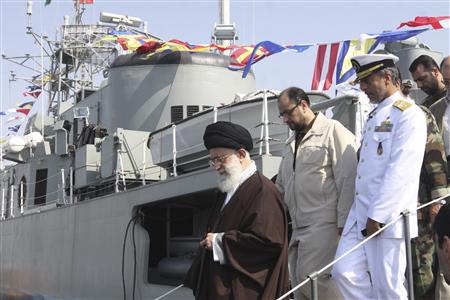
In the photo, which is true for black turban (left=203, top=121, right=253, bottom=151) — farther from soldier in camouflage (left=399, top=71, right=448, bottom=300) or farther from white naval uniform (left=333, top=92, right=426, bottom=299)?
soldier in camouflage (left=399, top=71, right=448, bottom=300)

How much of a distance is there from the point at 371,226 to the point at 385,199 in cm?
14

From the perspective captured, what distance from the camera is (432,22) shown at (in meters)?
6.26

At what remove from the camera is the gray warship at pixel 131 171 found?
6.73 metres

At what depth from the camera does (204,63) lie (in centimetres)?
1049

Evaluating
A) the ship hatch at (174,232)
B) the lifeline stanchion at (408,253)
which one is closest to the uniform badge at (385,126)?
the lifeline stanchion at (408,253)

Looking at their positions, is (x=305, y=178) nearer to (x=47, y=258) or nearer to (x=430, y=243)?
(x=430, y=243)

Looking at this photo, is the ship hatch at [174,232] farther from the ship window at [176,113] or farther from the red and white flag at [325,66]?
the ship window at [176,113]

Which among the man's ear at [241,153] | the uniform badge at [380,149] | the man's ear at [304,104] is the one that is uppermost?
the man's ear at [304,104]

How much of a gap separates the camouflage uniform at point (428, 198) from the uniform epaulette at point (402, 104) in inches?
8.1

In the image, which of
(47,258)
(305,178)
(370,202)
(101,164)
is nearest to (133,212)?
(101,164)

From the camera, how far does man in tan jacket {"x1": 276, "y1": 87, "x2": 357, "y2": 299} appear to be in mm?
3447

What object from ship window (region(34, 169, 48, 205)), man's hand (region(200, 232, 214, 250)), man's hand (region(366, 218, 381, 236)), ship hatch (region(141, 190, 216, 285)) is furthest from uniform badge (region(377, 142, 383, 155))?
ship window (region(34, 169, 48, 205))

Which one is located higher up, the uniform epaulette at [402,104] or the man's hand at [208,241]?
the uniform epaulette at [402,104]

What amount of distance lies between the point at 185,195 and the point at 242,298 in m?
3.88
